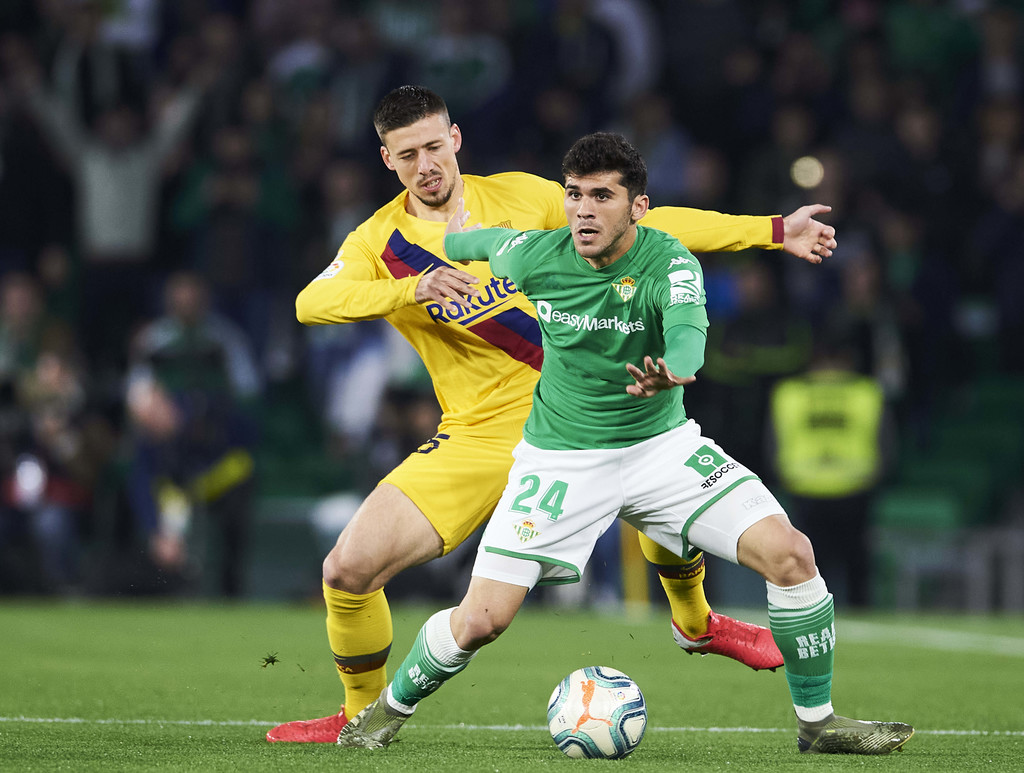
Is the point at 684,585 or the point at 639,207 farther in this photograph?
the point at 684,585

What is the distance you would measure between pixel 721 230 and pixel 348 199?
8.29 m

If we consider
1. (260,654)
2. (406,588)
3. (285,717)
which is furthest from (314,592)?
(285,717)

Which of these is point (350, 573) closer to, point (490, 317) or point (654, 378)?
point (490, 317)

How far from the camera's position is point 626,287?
568 cm

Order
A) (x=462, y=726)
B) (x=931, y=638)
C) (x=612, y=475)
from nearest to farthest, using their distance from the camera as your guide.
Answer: (x=612, y=475), (x=462, y=726), (x=931, y=638)

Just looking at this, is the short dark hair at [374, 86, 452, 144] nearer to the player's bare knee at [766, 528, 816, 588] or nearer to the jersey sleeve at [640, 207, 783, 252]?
the jersey sleeve at [640, 207, 783, 252]

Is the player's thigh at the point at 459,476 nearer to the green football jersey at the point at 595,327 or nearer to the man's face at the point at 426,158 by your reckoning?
the green football jersey at the point at 595,327

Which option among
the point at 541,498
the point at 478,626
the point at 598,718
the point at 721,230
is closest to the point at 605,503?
the point at 541,498

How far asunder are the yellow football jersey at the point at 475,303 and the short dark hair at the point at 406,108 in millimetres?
355

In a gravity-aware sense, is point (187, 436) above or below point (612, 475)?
below

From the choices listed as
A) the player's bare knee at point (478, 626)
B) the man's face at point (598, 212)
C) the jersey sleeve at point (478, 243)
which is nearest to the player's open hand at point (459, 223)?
the jersey sleeve at point (478, 243)

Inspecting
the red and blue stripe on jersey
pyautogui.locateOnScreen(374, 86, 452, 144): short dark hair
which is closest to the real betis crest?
the red and blue stripe on jersey

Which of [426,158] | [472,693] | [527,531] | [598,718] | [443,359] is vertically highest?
[426,158]

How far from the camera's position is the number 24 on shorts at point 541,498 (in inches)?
227
